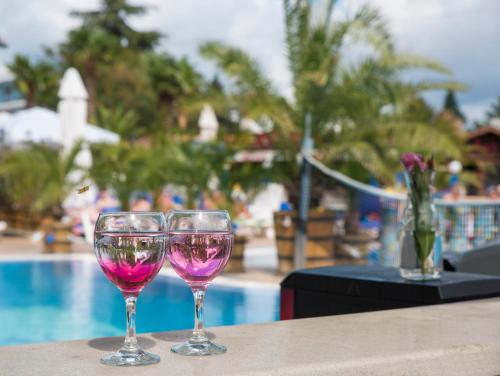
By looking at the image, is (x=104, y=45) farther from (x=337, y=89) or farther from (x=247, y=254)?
(x=337, y=89)

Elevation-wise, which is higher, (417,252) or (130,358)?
(417,252)

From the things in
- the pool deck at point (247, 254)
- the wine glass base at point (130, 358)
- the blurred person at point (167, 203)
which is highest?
the blurred person at point (167, 203)

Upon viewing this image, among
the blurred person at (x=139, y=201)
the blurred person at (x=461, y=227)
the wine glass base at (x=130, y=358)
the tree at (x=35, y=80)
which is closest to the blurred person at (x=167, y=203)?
the blurred person at (x=139, y=201)

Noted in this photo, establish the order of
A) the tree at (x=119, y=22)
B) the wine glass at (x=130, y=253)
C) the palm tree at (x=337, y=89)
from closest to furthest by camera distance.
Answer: the wine glass at (x=130, y=253) < the palm tree at (x=337, y=89) < the tree at (x=119, y=22)

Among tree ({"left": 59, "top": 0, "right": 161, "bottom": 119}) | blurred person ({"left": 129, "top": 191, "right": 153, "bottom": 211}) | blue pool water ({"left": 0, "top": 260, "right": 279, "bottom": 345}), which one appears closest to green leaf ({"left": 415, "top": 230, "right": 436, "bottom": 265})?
blue pool water ({"left": 0, "top": 260, "right": 279, "bottom": 345})

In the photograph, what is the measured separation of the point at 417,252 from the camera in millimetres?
2682

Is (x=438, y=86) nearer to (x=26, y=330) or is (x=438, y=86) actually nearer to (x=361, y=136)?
(x=361, y=136)

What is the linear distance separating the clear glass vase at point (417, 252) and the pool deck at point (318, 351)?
82cm

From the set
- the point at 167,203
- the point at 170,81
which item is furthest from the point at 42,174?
the point at 170,81

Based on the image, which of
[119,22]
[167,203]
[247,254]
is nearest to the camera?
[247,254]

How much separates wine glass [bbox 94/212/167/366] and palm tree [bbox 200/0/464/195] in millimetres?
9816

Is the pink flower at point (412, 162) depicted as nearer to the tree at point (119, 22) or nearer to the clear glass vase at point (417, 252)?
the clear glass vase at point (417, 252)

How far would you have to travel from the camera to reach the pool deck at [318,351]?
4.05ft

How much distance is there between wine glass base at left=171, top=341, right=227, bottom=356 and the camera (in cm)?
135
